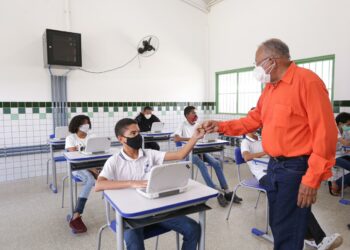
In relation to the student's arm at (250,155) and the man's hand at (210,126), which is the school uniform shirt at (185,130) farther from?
the man's hand at (210,126)

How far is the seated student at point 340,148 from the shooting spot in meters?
3.70

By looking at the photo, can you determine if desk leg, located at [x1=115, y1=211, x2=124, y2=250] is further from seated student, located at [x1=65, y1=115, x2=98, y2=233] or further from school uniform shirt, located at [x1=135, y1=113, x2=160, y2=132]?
school uniform shirt, located at [x1=135, y1=113, x2=160, y2=132]

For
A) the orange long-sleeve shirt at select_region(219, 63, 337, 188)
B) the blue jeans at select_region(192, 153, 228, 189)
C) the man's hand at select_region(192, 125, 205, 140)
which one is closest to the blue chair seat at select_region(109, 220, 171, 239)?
the man's hand at select_region(192, 125, 205, 140)

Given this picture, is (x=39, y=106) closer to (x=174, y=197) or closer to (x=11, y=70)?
(x=11, y=70)

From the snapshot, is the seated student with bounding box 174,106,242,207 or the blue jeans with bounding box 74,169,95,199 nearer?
the blue jeans with bounding box 74,169,95,199

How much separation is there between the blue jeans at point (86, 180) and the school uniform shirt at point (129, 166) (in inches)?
45.0

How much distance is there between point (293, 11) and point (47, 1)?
4548 mm

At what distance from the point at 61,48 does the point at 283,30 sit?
416cm

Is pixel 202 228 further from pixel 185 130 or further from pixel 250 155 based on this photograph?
pixel 185 130

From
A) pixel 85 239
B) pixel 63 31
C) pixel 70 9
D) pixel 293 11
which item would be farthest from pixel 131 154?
pixel 293 11

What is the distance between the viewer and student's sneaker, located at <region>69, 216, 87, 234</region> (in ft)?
9.04

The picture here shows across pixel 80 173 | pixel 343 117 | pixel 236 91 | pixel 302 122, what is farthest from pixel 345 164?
pixel 80 173

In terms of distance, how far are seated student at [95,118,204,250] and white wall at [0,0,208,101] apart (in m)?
3.55

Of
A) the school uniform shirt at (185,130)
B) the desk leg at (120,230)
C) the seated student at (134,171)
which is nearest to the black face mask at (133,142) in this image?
the seated student at (134,171)
